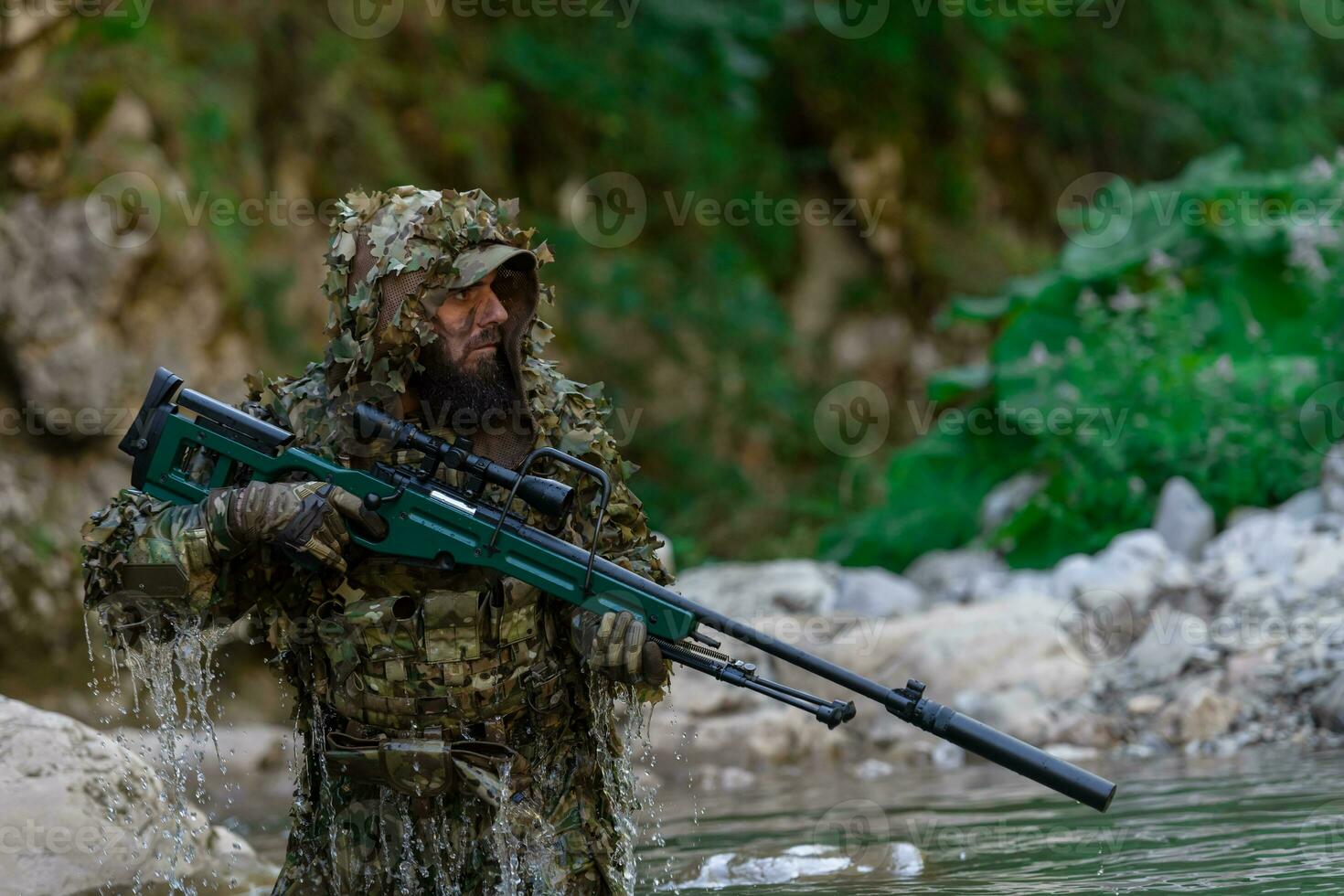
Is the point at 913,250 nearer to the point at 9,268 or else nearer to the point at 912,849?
the point at 9,268

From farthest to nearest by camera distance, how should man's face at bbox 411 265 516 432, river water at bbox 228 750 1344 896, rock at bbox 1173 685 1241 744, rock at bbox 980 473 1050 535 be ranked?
1. rock at bbox 980 473 1050 535
2. rock at bbox 1173 685 1241 744
3. river water at bbox 228 750 1344 896
4. man's face at bbox 411 265 516 432

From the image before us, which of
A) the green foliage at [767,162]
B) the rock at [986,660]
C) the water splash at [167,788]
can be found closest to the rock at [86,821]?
the water splash at [167,788]

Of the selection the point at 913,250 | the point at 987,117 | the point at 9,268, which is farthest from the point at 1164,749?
the point at 987,117

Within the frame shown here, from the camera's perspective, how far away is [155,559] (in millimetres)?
3658

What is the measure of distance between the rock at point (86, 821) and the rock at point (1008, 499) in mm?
6329

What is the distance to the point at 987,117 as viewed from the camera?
17469mm

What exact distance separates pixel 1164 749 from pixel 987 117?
1163cm

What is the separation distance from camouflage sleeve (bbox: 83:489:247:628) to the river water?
5.07 ft

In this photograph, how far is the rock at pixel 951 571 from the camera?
9.78 metres

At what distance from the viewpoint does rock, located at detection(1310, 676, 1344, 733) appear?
22.1 ft

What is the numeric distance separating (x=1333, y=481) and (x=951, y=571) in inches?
99.5

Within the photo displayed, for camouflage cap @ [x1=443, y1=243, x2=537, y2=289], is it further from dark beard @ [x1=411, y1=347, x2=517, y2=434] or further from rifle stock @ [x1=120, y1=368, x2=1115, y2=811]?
rifle stock @ [x1=120, y1=368, x2=1115, y2=811]

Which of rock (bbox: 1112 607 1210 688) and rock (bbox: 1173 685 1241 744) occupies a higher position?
rock (bbox: 1112 607 1210 688)

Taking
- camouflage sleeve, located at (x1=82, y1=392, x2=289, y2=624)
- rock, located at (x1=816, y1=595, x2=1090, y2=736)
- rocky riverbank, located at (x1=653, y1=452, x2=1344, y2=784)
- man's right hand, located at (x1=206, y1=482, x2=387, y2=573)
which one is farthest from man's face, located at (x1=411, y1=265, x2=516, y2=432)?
rock, located at (x1=816, y1=595, x2=1090, y2=736)
